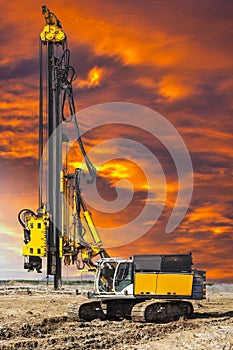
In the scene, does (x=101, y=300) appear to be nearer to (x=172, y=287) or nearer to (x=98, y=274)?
(x=98, y=274)

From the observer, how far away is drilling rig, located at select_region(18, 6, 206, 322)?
2586 centimetres

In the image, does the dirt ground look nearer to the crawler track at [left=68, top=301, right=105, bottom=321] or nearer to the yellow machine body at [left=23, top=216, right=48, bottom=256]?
the crawler track at [left=68, top=301, right=105, bottom=321]

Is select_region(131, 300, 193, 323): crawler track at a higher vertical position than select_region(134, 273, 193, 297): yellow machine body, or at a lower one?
lower

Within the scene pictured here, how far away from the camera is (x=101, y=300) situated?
26.6 m

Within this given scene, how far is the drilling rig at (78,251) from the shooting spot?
25859 mm

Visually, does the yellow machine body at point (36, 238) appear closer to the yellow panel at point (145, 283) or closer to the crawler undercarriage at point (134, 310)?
the crawler undercarriage at point (134, 310)

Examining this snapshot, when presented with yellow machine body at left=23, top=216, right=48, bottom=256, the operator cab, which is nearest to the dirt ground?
the operator cab

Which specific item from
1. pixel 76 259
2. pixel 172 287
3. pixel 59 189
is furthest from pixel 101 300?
pixel 59 189

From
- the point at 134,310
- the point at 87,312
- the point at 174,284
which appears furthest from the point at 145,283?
the point at 87,312

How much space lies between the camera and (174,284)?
26.1 metres

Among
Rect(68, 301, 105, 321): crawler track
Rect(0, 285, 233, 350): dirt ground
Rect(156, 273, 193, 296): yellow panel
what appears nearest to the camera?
Rect(0, 285, 233, 350): dirt ground

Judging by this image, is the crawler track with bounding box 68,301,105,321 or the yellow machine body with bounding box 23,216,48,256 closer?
the crawler track with bounding box 68,301,105,321

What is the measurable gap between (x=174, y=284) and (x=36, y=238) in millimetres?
8632

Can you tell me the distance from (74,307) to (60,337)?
697 centimetres
